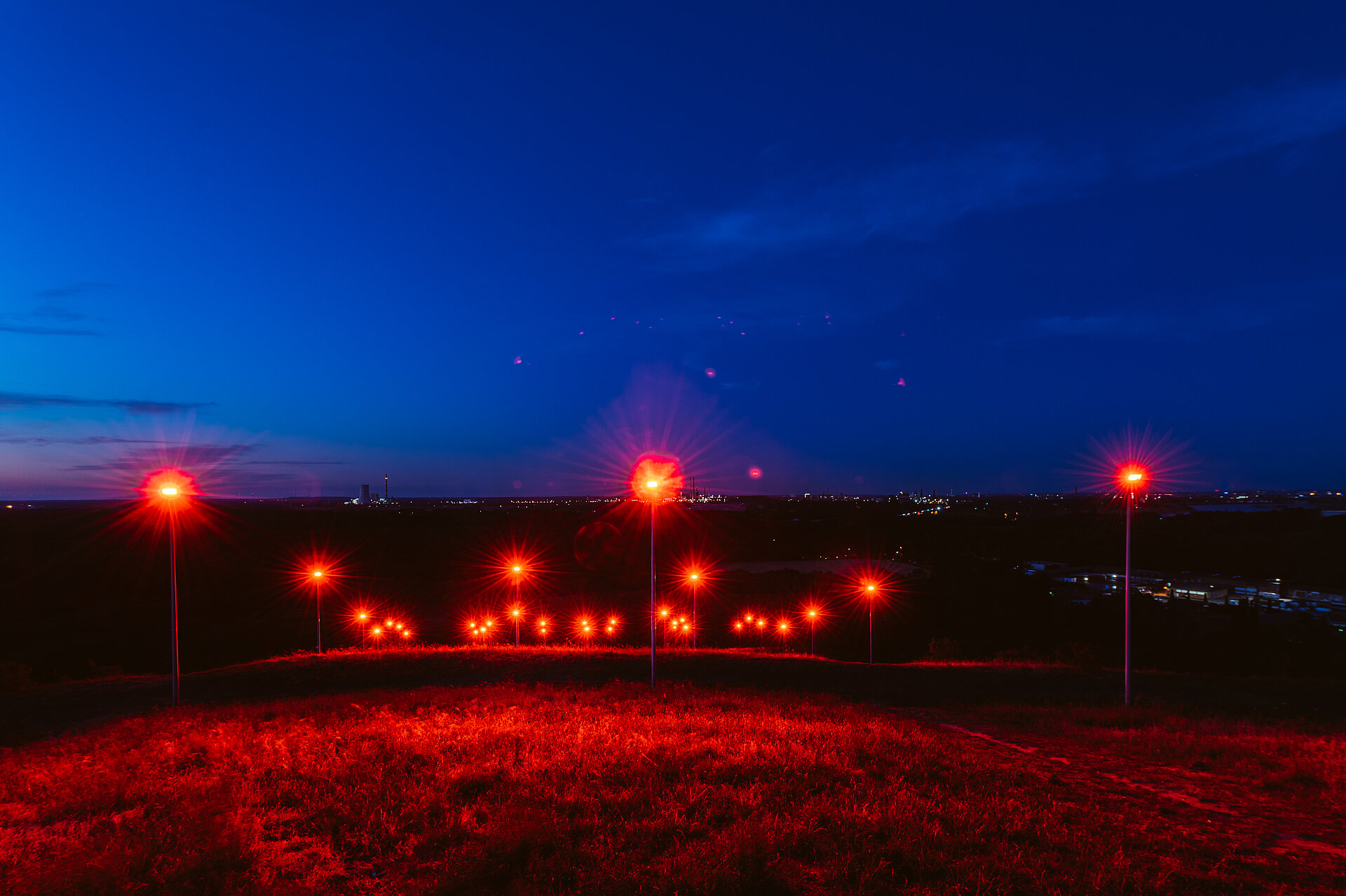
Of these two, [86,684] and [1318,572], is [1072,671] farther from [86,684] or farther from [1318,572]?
[1318,572]

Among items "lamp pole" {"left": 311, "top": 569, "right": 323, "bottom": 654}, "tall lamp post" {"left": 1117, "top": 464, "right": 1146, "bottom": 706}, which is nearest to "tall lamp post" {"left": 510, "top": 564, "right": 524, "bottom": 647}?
"lamp pole" {"left": 311, "top": 569, "right": 323, "bottom": 654}

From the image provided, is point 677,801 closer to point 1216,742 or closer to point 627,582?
point 1216,742

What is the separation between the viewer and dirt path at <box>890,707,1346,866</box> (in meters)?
6.17

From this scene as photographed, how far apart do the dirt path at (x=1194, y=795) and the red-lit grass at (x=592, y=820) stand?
0.82 feet

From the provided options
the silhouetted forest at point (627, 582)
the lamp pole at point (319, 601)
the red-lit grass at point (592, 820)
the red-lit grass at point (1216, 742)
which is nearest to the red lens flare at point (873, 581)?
the silhouetted forest at point (627, 582)

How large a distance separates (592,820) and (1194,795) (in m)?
6.92

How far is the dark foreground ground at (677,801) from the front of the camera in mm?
5207

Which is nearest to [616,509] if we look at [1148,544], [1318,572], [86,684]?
[1148,544]

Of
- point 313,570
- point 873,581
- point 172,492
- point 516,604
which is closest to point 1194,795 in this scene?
point 172,492

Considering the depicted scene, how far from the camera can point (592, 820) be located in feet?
20.1

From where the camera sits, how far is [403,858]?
18.3 ft

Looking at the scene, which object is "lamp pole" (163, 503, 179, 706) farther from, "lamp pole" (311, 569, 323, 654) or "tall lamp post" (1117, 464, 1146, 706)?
"tall lamp post" (1117, 464, 1146, 706)

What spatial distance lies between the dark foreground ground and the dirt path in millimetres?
44

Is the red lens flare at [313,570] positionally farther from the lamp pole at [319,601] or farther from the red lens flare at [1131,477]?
the red lens flare at [1131,477]
